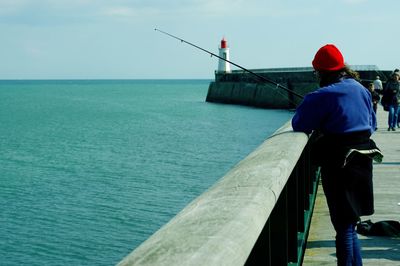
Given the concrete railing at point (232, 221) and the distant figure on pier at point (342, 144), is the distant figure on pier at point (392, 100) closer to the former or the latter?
the distant figure on pier at point (342, 144)

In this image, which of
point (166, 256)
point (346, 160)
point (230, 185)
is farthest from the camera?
point (346, 160)

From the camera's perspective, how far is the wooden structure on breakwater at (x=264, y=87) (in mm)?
66719

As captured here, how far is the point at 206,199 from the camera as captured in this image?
94.9 inches

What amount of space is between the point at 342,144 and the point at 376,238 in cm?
203

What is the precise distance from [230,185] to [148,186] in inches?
882

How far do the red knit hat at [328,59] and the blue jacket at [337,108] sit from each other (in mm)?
92

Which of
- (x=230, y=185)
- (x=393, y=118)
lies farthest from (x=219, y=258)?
(x=393, y=118)

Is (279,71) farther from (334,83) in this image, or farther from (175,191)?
(334,83)

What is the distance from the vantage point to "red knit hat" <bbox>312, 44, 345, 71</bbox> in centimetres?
391

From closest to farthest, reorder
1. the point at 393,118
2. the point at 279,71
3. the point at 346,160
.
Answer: the point at 346,160
the point at 393,118
the point at 279,71

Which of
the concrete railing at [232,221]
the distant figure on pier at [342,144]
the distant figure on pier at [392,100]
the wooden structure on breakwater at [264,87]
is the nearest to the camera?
the concrete railing at [232,221]

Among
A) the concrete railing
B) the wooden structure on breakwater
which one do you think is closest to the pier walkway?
the concrete railing

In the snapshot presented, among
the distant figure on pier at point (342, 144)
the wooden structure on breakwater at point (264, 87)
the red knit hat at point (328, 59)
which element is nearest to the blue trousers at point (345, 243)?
the distant figure on pier at point (342, 144)

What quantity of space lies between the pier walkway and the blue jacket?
132cm
